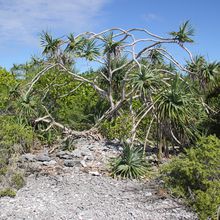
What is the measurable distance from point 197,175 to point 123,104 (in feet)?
15.8

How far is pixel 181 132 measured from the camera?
825 centimetres

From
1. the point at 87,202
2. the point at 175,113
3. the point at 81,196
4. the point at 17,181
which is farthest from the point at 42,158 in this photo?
the point at 175,113

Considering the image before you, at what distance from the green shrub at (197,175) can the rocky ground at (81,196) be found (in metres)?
0.22

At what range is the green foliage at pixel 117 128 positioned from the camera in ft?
30.0

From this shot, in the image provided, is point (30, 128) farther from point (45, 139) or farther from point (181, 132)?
point (181, 132)

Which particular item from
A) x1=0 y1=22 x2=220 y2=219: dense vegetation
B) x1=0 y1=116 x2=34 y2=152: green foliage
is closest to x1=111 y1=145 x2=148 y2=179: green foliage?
x1=0 y1=22 x2=220 y2=219: dense vegetation

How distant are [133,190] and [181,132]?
88.2 inches

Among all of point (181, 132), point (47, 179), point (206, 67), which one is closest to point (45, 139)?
point (47, 179)

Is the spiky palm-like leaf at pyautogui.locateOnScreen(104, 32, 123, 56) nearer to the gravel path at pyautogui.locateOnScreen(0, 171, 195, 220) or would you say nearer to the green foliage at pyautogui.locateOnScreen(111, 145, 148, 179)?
the green foliage at pyautogui.locateOnScreen(111, 145, 148, 179)

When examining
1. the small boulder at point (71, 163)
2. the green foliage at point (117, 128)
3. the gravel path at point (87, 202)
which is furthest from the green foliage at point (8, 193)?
the green foliage at point (117, 128)

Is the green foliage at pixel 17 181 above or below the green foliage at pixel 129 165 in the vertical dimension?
below

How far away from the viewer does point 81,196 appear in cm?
621

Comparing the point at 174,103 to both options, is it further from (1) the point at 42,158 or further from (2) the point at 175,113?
(1) the point at 42,158

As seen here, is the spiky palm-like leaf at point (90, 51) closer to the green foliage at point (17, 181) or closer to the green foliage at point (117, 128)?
the green foliage at point (117, 128)
